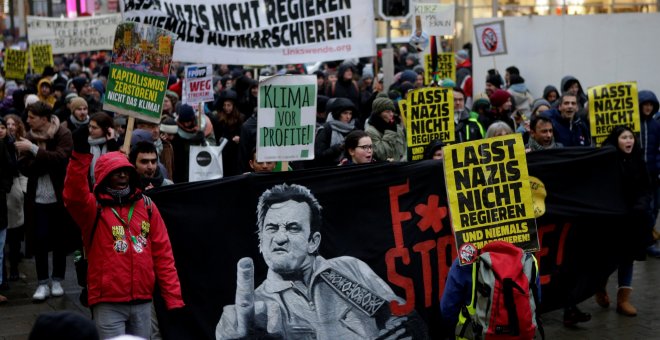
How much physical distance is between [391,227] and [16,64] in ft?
46.9

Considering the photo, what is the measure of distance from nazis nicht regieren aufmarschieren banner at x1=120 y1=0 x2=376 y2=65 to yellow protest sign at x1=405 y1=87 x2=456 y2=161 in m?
0.68

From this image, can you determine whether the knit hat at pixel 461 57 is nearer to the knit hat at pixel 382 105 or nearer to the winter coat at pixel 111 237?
the knit hat at pixel 382 105

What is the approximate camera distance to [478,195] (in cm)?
659

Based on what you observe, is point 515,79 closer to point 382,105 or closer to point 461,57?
point 461,57

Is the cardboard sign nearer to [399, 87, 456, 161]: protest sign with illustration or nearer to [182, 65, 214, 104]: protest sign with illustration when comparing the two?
[182, 65, 214, 104]: protest sign with illustration

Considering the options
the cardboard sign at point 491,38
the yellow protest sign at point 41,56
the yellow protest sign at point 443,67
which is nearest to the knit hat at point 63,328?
the yellow protest sign at point 443,67

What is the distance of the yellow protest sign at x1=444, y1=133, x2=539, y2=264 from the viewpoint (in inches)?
259

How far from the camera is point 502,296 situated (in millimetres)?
5320

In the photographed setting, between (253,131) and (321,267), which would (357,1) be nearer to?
(253,131)

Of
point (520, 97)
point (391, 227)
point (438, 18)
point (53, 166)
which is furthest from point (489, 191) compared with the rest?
point (438, 18)

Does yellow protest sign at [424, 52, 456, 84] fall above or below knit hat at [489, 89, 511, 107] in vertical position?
above

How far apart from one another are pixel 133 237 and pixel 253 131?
5056 mm

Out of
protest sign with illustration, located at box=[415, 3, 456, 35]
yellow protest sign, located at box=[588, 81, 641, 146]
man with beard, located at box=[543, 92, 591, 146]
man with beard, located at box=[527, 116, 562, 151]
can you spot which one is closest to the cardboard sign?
protest sign with illustration, located at box=[415, 3, 456, 35]

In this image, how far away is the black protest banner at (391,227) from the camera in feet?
23.0
